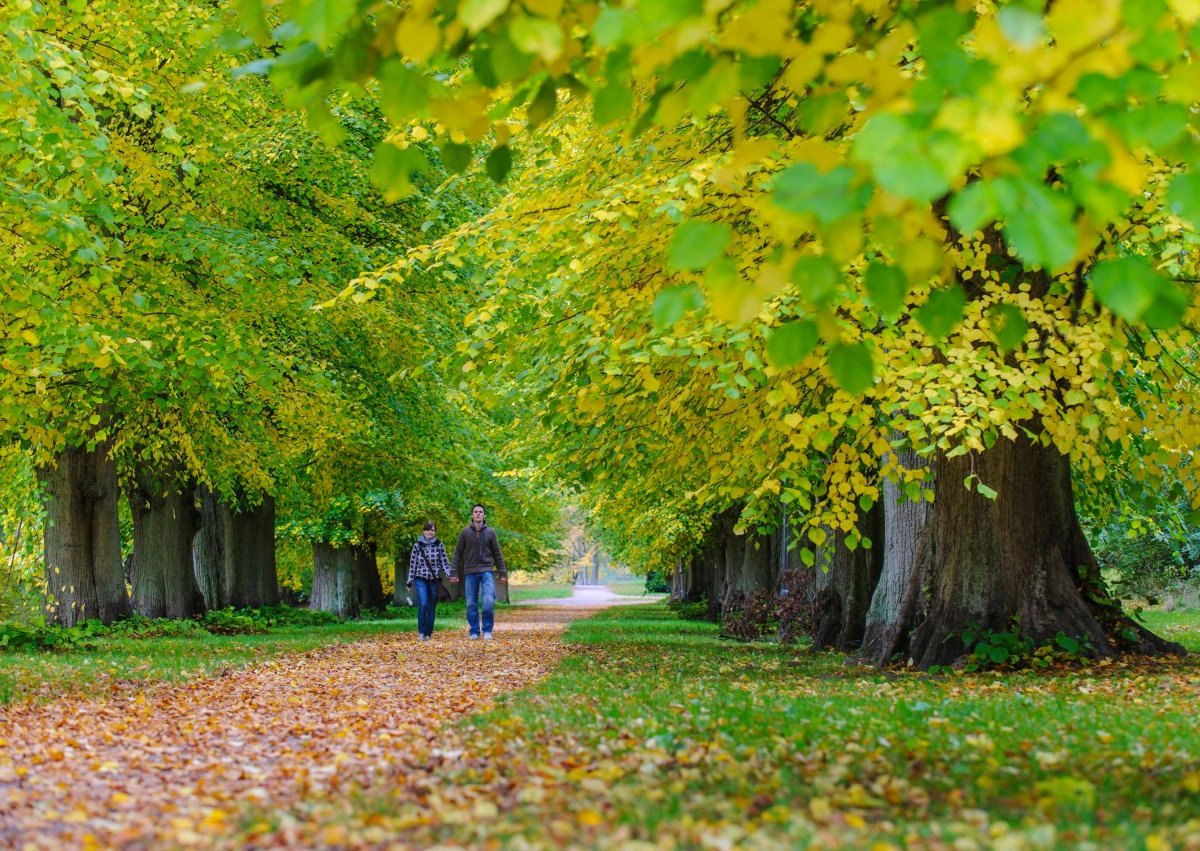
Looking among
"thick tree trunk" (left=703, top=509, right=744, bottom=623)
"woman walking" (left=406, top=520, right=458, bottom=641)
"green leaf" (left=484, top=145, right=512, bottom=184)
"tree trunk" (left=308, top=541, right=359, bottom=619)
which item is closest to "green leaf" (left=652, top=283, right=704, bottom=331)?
"green leaf" (left=484, top=145, right=512, bottom=184)

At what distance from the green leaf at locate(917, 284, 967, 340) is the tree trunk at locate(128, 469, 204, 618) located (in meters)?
18.7

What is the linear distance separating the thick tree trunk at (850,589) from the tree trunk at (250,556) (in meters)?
15.6

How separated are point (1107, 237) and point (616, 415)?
4.40m

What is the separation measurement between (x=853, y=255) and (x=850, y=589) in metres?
11.8

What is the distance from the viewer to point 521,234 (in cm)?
999

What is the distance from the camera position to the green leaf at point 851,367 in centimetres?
329

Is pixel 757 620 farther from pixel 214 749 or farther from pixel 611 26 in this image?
pixel 611 26

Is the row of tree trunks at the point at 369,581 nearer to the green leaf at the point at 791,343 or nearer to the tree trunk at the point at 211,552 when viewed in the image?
the tree trunk at the point at 211,552

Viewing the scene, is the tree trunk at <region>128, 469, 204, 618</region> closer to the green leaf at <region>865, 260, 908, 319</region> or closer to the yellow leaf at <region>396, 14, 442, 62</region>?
the yellow leaf at <region>396, 14, 442, 62</region>

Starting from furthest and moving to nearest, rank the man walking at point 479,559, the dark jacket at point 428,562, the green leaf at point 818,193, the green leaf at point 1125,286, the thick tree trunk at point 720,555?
the thick tree trunk at point 720,555 → the dark jacket at point 428,562 → the man walking at point 479,559 → the green leaf at point 1125,286 → the green leaf at point 818,193

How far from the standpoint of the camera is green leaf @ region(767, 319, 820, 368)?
3.21 metres

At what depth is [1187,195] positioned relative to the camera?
2691 mm

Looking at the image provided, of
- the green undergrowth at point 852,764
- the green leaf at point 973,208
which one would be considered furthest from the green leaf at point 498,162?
the green undergrowth at point 852,764

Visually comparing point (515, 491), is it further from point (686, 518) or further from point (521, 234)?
point (521, 234)
